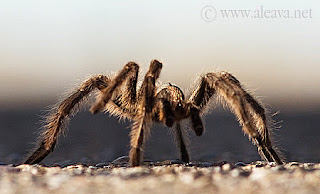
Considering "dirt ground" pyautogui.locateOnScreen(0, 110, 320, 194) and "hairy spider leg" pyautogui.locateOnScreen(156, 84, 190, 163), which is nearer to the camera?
"dirt ground" pyautogui.locateOnScreen(0, 110, 320, 194)

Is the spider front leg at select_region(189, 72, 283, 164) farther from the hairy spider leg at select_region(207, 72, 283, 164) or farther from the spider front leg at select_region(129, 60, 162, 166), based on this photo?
the spider front leg at select_region(129, 60, 162, 166)

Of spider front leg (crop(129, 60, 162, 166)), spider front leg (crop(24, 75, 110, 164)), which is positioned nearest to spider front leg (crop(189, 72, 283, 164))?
spider front leg (crop(129, 60, 162, 166))

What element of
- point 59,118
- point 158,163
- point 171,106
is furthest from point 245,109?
point 59,118

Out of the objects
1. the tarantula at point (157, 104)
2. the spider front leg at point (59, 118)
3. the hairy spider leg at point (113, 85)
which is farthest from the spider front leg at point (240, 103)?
the spider front leg at point (59, 118)

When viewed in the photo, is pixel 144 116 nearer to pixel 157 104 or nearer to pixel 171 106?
pixel 157 104

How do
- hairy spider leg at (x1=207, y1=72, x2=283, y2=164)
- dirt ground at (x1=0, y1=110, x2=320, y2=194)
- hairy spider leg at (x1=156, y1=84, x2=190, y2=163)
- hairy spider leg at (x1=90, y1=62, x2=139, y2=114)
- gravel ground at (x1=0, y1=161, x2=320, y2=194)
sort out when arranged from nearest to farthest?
gravel ground at (x1=0, y1=161, x2=320, y2=194) < dirt ground at (x1=0, y1=110, x2=320, y2=194) < hairy spider leg at (x1=90, y1=62, x2=139, y2=114) < hairy spider leg at (x1=207, y1=72, x2=283, y2=164) < hairy spider leg at (x1=156, y1=84, x2=190, y2=163)

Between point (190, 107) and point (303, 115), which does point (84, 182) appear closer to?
point (190, 107)

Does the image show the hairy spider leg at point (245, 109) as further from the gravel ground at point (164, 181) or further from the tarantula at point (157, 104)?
the gravel ground at point (164, 181)
